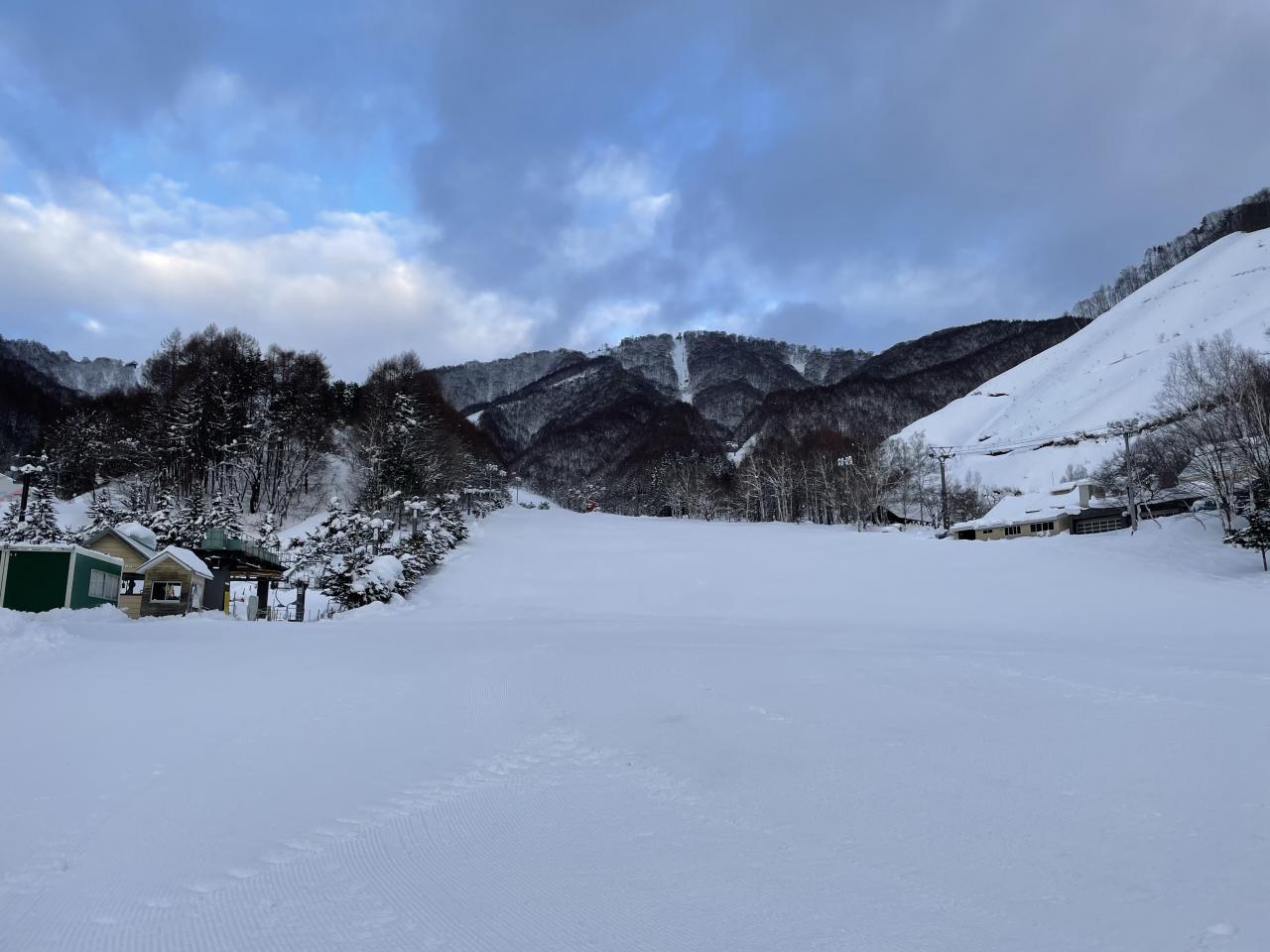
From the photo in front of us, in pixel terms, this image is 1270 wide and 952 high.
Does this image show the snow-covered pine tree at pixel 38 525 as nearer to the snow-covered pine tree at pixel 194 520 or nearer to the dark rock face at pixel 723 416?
the snow-covered pine tree at pixel 194 520

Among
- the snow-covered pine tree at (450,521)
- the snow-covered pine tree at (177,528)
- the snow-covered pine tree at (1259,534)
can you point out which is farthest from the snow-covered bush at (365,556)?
the snow-covered pine tree at (1259,534)

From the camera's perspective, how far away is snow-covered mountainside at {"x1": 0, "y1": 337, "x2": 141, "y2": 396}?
141 meters

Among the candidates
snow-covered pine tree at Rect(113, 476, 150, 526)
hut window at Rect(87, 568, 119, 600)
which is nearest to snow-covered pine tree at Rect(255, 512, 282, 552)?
snow-covered pine tree at Rect(113, 476, 150, 526)

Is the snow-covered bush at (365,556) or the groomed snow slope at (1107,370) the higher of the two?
the groomed snow slope at (1107,370)

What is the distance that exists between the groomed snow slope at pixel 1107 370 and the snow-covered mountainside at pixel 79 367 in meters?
156

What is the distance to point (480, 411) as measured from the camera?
18600 cm

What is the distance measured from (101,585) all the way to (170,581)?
10.2 ft

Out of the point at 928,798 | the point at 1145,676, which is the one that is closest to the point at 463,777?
the point at 928,798

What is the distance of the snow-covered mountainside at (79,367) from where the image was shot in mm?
141000

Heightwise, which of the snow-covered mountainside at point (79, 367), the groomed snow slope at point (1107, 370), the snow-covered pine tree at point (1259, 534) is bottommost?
the snow-covered pine tree at point (1259, 534)

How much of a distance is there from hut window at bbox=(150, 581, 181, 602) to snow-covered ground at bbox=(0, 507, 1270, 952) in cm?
1498

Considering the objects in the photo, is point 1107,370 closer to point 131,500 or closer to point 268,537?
point 268,537

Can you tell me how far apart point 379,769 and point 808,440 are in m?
84.8

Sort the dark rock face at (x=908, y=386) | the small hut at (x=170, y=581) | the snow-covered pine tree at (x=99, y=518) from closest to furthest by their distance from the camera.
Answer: the small hut at (x=170, y=581) < the snow-covered pine tree at (x=99, y=518) < the dark rock face at (x=908, y=386)
